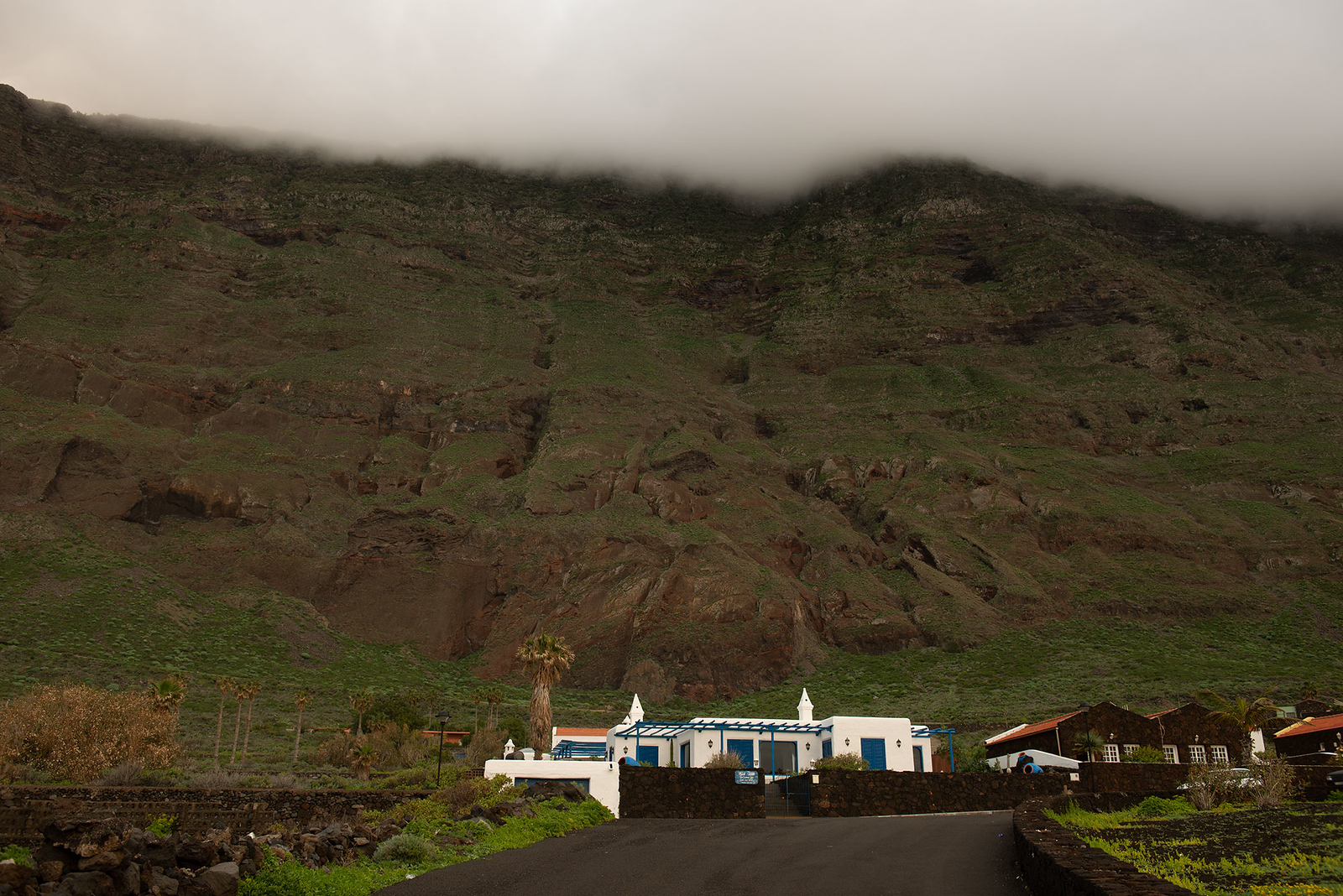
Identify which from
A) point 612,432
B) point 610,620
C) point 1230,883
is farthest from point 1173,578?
point 1230,883

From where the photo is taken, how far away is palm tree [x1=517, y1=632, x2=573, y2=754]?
119 ft

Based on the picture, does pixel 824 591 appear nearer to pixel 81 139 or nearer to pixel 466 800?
pixel 466 800

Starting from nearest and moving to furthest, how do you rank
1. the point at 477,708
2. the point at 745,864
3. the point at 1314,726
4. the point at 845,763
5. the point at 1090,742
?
the point at 745,864, the point at 845,763, the point at 1314,726, the point at 1090,742, the point at 477,708

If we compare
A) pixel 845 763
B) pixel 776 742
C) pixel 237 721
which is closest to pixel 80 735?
pixel 237 721

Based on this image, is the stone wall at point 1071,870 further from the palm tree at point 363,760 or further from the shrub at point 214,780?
the palm tree at point 363,760

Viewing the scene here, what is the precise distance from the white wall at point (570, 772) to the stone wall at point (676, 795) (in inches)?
89.5

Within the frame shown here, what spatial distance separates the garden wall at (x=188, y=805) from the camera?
13867 millimetres

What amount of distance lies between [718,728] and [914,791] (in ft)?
54.2

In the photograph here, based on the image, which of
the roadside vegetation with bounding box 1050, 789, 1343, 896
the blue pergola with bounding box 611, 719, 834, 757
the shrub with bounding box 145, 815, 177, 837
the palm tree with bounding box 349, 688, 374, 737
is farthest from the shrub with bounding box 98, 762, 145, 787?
the blue pergola with bounding box 611, 719, 834, 757

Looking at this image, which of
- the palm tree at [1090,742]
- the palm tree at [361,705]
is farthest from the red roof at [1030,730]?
the palm tree at [361,705]

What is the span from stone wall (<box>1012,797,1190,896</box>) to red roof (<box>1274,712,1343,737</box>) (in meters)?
30.9

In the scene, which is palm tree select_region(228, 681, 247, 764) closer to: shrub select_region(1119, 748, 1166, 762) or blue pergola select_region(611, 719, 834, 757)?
blue pergola select_region(611, 719, 834, 757)

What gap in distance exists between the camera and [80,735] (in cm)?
2784

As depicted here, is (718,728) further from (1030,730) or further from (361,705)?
(361,705)
